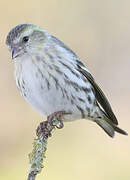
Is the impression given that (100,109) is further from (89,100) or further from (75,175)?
(75,175)

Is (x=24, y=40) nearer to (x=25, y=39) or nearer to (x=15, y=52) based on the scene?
(x=25, y=39)

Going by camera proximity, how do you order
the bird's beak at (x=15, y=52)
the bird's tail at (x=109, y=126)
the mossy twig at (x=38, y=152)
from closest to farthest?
the mossy twig at (x=38, y=152) → the bird's beak at (x=15, y=52) → the bird's tail at (x=109, y=126)

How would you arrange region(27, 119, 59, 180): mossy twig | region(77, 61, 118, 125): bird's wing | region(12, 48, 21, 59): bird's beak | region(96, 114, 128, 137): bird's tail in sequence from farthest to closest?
region(96, 114, 128, 137): bird's tail
region(77, 61, 118, 125): bird's wing
region(12, 48, 21, 59): bird's beak
region(27, 119, 59, 180): mossy twig

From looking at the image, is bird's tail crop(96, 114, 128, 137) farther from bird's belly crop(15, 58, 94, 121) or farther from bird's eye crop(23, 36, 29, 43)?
bird's eye crop(23, 36, 29, 43)

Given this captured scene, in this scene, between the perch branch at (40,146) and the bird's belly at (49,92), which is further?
the bird's belly at (49,92)

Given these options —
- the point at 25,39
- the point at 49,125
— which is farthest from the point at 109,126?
the point at 49,125

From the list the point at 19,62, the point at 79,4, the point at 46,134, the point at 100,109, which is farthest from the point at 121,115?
the point at 46,134

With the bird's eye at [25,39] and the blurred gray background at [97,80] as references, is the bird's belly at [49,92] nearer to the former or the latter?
the bird's eye at [25,39]

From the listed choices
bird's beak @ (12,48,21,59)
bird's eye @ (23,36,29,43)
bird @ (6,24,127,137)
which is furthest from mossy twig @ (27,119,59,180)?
bird's eye @ (23,36,29,43)

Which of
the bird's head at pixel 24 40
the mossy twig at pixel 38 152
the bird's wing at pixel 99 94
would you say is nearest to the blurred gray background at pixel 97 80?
the bird's wing at pixel 99 94
